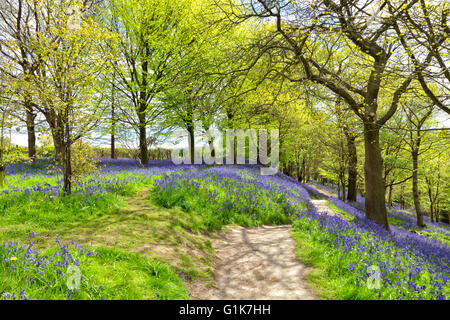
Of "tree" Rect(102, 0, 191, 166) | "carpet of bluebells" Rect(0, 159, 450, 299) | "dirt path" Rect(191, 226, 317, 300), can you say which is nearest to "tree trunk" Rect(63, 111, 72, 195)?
"carpet of bluebells" Rect(0, 159, 450, 299)

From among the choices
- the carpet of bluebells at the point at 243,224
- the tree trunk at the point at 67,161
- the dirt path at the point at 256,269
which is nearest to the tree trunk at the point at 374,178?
the carpet of bluebells at the point at 243,224

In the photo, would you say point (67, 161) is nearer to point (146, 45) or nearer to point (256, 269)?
point (256, 269)

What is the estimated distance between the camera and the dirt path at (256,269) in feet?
13.9

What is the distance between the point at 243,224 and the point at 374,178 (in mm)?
6112

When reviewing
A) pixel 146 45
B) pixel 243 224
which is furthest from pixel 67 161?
pixel 146 45

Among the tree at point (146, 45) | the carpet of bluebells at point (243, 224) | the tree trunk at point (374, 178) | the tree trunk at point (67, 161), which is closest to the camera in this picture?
→ the carpet of bluebells at point (243, 224)

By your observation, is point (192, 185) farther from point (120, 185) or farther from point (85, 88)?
point (85, 88)

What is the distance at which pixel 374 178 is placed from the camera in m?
9.93

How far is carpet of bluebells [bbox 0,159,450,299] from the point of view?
3443mm

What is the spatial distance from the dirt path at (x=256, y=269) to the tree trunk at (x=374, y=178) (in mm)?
4974

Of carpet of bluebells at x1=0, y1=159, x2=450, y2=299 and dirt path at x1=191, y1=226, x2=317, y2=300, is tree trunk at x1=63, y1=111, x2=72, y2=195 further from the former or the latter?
dirt path at x1=191, y1=226, x2=317, y2=300

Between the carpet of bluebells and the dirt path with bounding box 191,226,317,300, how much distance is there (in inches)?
28.7

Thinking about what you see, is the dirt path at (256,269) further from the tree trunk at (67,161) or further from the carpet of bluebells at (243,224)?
the tree trunk at (67,161)
